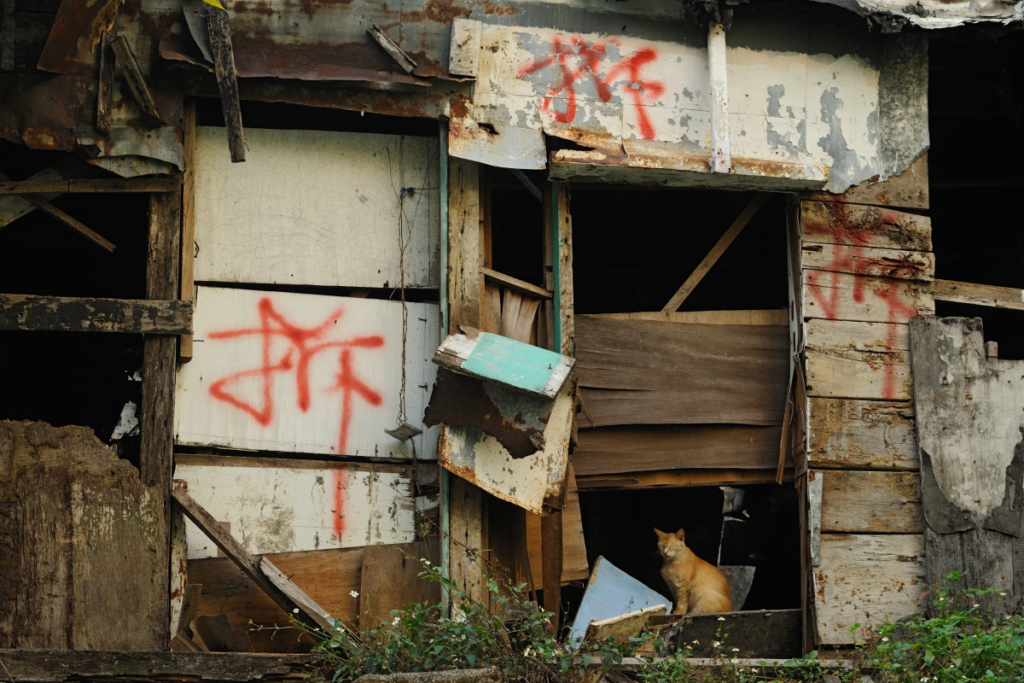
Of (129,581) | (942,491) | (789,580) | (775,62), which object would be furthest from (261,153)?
(789,580)

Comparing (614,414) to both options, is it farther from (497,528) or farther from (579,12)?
(579,12)

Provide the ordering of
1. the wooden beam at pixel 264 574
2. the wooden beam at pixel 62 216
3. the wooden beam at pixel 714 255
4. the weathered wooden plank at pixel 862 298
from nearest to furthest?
1. the wooden beam at pixel 264 574
2. the wooden beam at pixel 62 216
3. the weathered wooden plank at pixel 862 298
4. the wooden beam at pixel 714 255

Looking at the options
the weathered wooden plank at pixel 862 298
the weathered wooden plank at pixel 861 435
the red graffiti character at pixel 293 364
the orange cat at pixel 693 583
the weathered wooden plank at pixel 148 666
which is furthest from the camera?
the orange cat at pixel 693 583

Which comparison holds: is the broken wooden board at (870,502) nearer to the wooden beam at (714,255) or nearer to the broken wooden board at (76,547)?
the wooden beam at (714,255)

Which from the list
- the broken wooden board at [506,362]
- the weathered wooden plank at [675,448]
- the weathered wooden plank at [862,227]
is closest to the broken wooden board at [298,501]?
the broken wooden board at [506,362]

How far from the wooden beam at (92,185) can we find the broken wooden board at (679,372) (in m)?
2.72

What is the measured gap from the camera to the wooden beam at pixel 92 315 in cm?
534

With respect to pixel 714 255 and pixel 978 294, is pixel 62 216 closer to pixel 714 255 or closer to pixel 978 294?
pixel 714 255

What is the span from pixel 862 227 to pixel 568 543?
2840mm

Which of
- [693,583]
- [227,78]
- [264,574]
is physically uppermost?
[227,78]

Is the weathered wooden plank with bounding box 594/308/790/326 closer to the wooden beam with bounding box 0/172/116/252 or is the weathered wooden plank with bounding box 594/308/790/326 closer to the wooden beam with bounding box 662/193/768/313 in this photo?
the wooden beam with bounding box 662/193/768/313

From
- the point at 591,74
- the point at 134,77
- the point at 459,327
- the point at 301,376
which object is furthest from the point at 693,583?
the point at 134,77

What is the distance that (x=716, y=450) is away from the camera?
6348mm

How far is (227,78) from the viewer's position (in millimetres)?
5137
